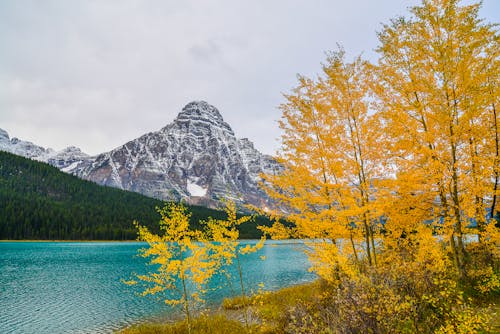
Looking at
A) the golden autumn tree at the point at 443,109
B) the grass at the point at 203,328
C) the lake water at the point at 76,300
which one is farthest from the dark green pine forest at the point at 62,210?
the golden autumn tree at the point at 443,109

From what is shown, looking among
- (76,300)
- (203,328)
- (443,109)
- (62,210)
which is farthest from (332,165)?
(62,210)

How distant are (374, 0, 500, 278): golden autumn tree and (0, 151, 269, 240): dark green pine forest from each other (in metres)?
134

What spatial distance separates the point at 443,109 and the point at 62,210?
535 ft

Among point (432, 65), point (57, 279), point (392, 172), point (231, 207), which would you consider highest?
point (432, 65)

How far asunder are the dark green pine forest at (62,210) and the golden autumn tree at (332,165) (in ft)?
430

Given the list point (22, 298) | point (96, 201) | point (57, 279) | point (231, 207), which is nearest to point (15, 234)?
point (96, 201)

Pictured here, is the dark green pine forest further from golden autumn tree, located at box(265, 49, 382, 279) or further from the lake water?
golden autumn tree, located at box(265, 49, 382, 279)

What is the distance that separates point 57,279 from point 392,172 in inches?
1698

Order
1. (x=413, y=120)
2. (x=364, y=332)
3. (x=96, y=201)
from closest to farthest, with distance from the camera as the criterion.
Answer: (x=364, y=332) → (x=413, y=120) → (x=96, y=201)

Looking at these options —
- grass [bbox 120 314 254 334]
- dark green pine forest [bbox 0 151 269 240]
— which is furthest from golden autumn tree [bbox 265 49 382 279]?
dark green pine forest [bbox 0 151 269 240]

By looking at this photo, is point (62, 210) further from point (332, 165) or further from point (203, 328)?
point (332, 165)

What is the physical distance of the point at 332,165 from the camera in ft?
31.2

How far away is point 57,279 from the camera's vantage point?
122ft

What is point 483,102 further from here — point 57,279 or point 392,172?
point 57,279
